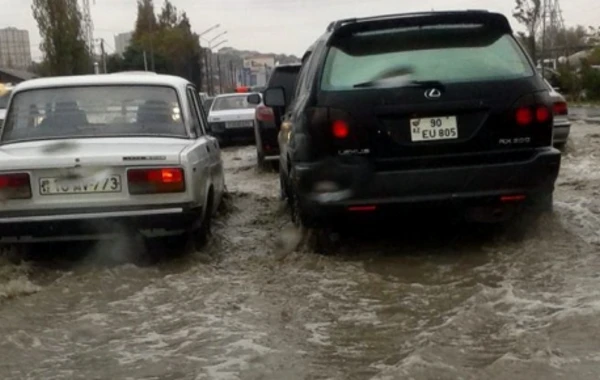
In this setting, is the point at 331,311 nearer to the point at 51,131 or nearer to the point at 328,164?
the point at 328,164

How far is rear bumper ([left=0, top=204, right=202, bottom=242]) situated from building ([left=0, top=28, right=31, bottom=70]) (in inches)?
4306

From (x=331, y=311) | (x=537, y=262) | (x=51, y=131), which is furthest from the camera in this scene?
(x=51, y=131)

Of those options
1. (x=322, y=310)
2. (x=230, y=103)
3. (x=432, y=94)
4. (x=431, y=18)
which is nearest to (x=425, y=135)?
(x=432, y=94)

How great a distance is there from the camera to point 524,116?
6.22 m

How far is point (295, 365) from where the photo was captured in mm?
4297

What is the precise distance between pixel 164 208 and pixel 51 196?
739 mm

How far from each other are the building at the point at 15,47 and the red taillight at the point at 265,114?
102 m

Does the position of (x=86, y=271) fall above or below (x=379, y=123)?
below

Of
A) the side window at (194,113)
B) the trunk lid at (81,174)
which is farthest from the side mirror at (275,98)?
the trunk lid at (81,174)

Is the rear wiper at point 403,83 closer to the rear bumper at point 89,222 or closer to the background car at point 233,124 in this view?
the rear bumper at point 89,222

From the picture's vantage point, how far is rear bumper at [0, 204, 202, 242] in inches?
249

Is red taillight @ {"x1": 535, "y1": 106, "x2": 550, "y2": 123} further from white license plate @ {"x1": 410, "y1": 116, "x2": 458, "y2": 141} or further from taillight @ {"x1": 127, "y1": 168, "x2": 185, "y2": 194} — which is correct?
taillight @ {"x1": 127, "y1": 168, "x2": 185, "y2": 194}

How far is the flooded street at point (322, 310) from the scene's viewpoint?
4.30 metres

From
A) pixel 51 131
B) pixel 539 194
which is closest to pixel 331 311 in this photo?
pixel 539 194
